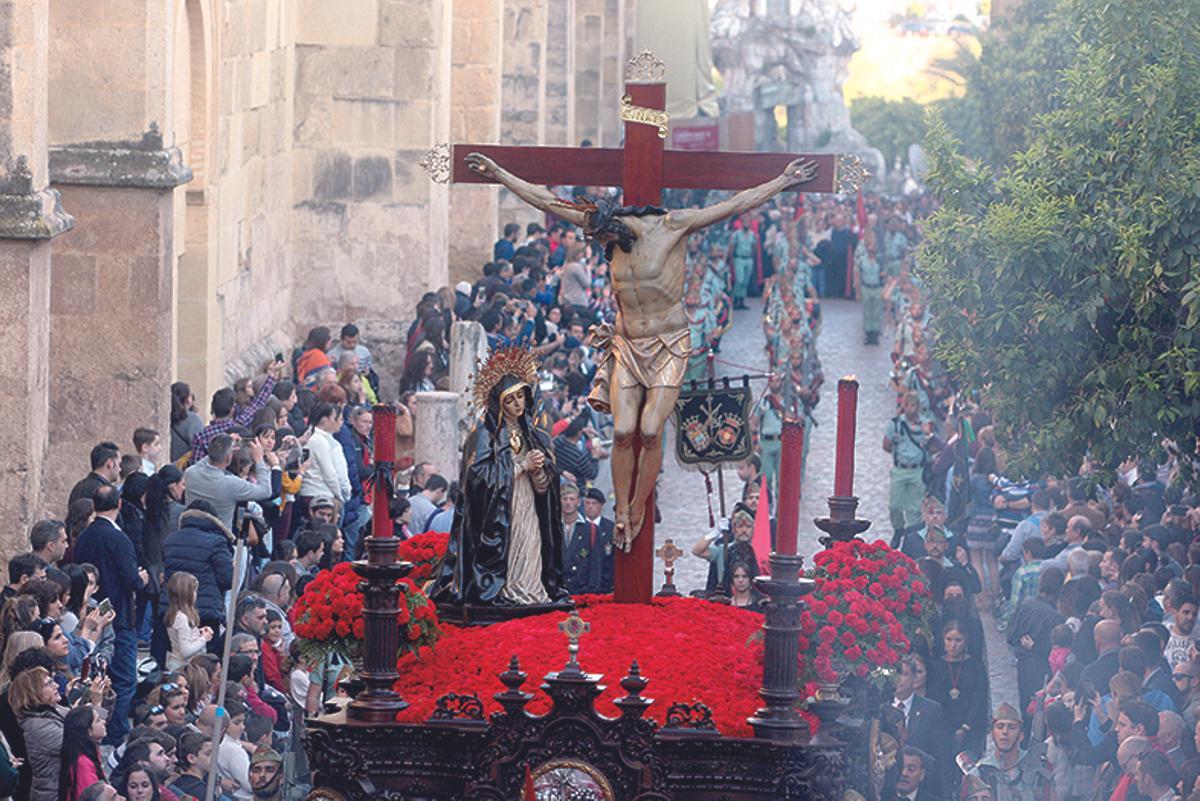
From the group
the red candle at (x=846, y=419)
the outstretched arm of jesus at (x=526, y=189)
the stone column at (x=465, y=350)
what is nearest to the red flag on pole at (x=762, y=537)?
the red candle at (x=846, y=419)

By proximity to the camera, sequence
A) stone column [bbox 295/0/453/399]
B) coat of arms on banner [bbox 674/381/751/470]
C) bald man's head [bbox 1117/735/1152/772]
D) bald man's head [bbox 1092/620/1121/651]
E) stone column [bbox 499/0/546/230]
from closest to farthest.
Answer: bald man's head [bbox 1117/735/1152/772] → coat of arms on banner [bbox 674/381/751/470] → bald man's head [bbox 1092/620/1121/651] → stone column [bbox 295/0/453/399] → stone column [bbox 499/0/546/230]

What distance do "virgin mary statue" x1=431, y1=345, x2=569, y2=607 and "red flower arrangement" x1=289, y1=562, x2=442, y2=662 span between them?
0.47 metres

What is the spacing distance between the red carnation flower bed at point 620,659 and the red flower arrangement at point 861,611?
0.29 m

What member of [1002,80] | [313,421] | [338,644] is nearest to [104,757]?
[338,644]

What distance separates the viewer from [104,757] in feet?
44.5

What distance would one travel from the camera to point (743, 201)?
38.8 ft

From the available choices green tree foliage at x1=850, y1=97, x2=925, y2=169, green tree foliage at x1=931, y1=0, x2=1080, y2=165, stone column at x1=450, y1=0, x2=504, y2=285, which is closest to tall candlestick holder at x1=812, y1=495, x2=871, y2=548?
green tree foliage at x1=931, y1=0, x2=1080, y2=165

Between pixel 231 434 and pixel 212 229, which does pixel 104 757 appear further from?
pixel 212 229

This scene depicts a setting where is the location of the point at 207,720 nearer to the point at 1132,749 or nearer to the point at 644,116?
the point at 644,116

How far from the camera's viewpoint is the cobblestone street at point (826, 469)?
2167cm

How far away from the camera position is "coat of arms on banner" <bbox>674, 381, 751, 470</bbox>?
13758 millimetres

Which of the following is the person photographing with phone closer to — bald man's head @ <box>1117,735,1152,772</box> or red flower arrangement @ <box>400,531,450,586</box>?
red flower arrangement @ <box>400,531,450,586</box>

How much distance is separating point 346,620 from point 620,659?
3.33ft

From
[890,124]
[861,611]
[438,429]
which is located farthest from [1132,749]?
[890,124]
